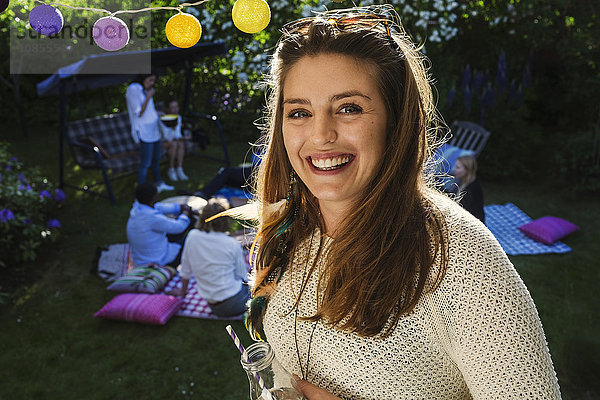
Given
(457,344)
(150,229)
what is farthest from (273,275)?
(150,229)

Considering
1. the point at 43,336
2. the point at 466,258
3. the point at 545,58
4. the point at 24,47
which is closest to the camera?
the point at 466,258

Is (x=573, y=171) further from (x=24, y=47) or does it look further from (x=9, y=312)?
(x=24, y=47)

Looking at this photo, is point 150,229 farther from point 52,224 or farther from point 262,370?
point 262,370

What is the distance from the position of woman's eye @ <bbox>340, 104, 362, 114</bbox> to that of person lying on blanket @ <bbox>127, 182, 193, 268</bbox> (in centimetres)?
405

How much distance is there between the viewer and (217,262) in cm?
439

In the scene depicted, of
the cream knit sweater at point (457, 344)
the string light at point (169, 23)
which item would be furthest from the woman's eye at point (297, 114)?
the cream knit sweater at point (457, 344)

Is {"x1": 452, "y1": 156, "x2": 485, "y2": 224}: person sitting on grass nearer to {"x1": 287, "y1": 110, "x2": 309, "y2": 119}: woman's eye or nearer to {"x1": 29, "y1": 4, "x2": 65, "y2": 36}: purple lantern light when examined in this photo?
{"x1": 287, "y1": 110, "x2": 309, "y2": 119}: woman's eye

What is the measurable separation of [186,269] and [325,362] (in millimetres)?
3315

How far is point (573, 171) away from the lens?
7160 mm

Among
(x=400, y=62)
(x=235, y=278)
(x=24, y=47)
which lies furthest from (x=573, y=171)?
(x=24, y=47)

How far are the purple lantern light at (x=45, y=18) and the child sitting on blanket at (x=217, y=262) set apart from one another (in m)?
3.15

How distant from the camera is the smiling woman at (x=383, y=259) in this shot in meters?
1.22

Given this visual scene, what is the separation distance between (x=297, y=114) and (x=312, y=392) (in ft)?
2.69

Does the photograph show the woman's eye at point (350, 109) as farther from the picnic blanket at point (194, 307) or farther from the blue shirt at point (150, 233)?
the blue shirt at point (150, 233)
